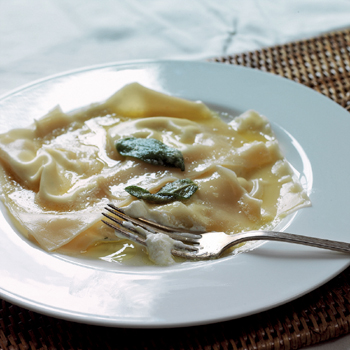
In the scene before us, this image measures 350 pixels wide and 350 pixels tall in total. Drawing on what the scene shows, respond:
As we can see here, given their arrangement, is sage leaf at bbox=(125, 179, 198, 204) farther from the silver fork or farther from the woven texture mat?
the woven texture mat

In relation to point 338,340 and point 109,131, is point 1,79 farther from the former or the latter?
point 338,340

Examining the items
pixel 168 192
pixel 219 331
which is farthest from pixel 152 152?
pixel 219 331

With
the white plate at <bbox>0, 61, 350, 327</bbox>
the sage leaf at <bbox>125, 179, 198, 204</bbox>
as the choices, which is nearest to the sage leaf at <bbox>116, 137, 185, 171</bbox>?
the sage leaf at <bbox>125, 179, 198, 204</bbox>

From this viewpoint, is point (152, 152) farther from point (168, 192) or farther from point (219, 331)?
point (219, 331)

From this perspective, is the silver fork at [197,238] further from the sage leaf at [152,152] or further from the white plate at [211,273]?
the sage leaf at [152,152]

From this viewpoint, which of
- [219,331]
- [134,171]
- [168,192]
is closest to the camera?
[219,331]

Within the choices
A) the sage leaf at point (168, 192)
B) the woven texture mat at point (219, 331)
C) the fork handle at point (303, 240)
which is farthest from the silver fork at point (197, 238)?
the woven texture mat at point (219, 331)
